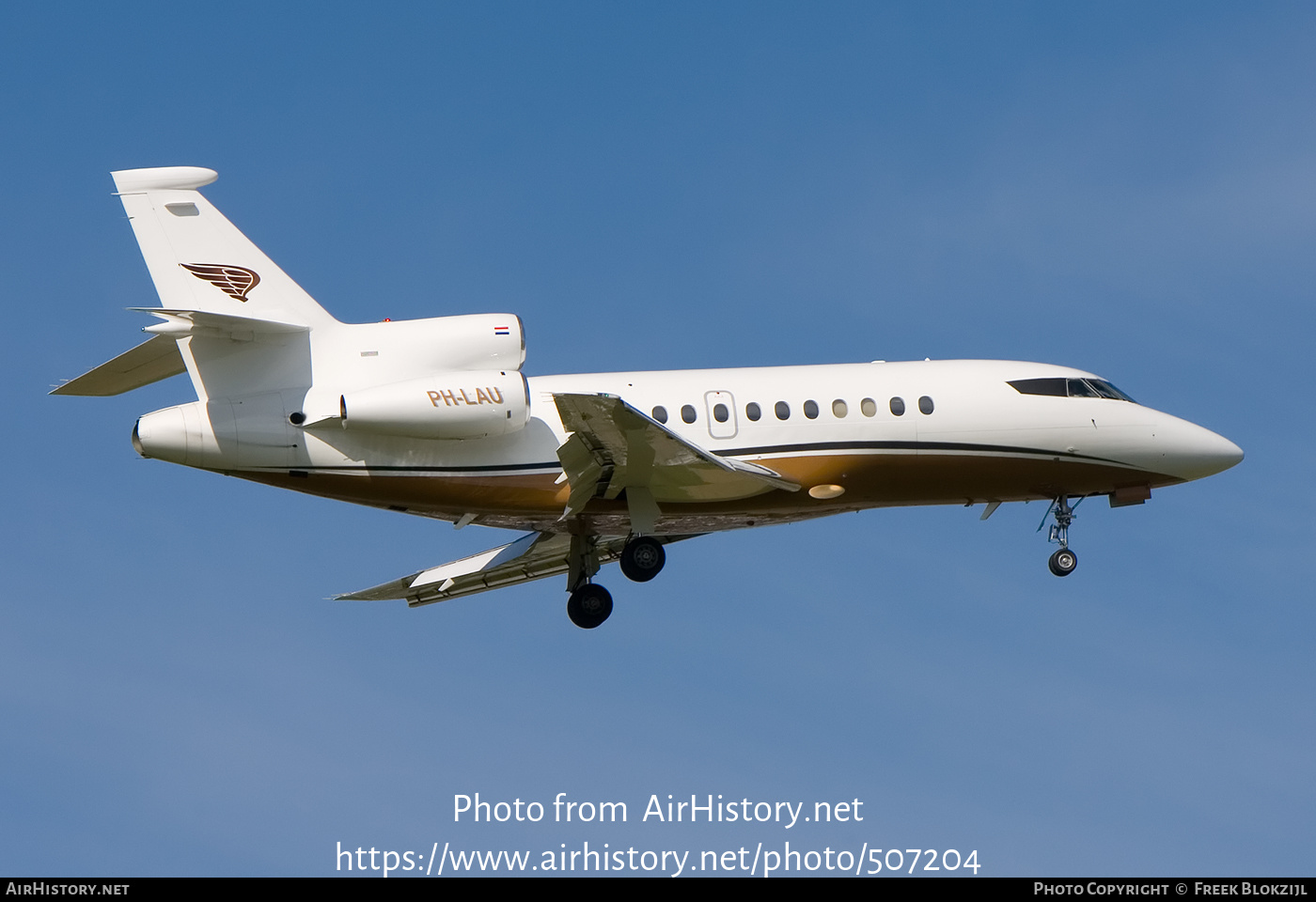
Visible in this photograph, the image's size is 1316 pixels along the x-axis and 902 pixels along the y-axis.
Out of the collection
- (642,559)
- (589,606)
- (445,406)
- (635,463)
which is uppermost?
(445,406)

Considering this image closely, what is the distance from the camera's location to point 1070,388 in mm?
27453

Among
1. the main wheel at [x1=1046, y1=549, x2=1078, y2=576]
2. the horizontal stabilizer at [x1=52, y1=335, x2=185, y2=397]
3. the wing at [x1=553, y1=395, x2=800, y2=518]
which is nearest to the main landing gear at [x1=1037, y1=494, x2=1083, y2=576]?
the main wheel at [x1=1046, y1=549, x2=1078, y2=576]

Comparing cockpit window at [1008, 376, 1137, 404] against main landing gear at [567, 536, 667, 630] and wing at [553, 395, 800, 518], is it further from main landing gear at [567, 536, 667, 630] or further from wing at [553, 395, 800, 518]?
main landing gear at [567, 536, 667, 630]

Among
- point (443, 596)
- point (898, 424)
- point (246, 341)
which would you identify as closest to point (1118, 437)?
point (898, 424)

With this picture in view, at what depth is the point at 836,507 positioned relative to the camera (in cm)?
2669

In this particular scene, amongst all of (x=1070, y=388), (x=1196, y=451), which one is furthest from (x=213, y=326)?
(x=1196, y=451)

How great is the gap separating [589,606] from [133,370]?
799cm

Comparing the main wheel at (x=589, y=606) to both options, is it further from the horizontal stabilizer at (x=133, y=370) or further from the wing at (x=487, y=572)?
the horizontal stabilizer at (x=133, y=370)

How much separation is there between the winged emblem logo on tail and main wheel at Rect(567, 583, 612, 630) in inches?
281

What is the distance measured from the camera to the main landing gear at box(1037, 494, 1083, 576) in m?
27.5

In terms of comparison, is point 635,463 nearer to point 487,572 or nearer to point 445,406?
point 445,406

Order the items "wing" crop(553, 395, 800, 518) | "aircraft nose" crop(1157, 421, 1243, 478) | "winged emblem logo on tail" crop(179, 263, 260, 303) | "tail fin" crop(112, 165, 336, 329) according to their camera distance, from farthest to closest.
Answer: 1. "aircraft nose" crop(1157, 421, 1243, 478)
2. "winged emblem logo on tail" crop(179, 263, 260, 303)
3. "tail fin" crop(112, 165, 336, 329)
4. "wing" crop(553, 395, 800, 518)

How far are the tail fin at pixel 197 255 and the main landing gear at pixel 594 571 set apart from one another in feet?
19.1

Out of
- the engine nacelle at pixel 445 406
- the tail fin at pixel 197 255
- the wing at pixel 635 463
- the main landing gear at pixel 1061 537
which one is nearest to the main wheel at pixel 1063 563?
the main landing gear at pixel 1061 537
